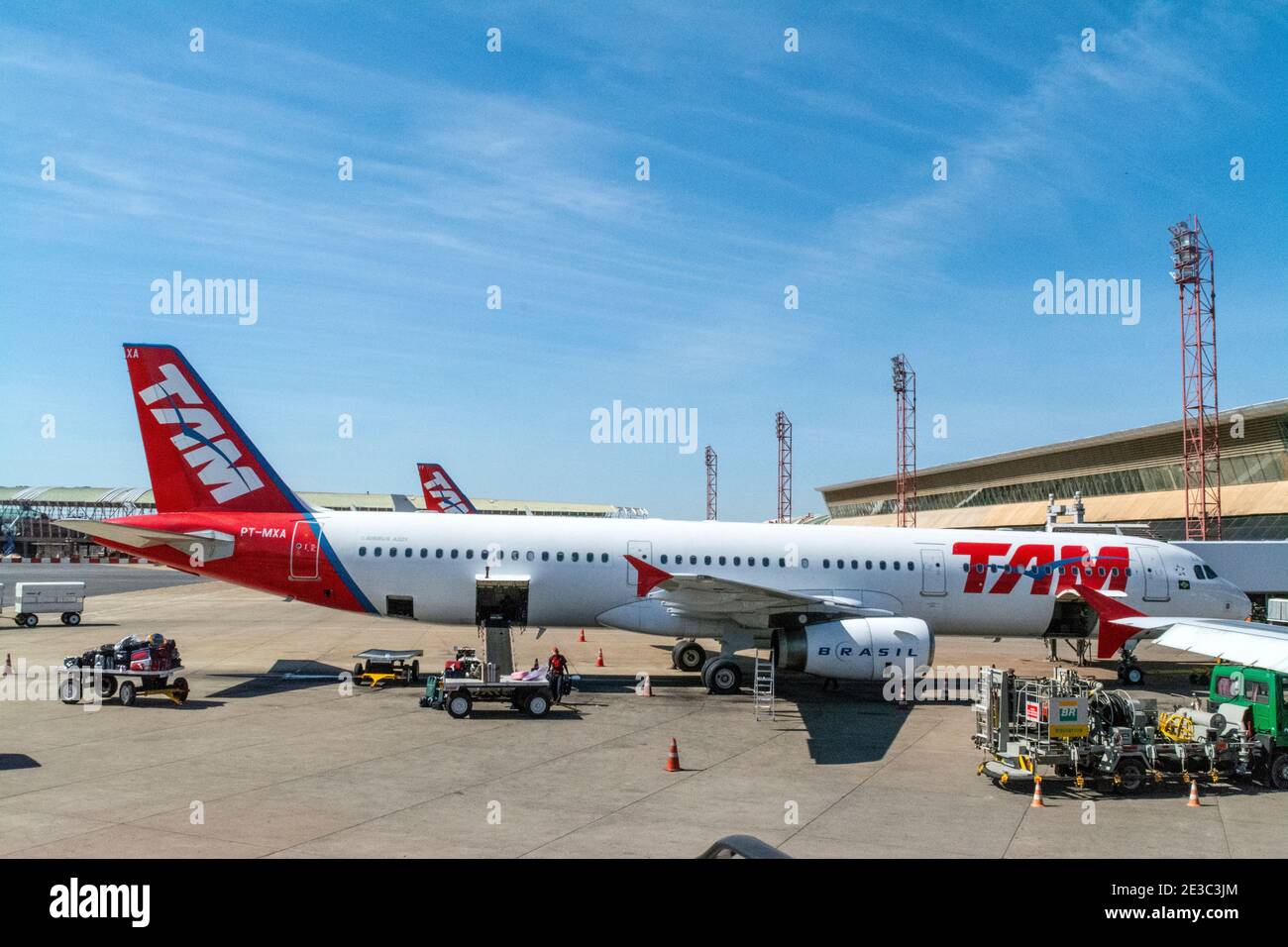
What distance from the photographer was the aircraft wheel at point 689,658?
26484 millimetres

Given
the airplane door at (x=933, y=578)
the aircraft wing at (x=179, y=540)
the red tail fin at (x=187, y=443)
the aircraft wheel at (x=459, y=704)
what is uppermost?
the red tail fin at (x=187, y=443)

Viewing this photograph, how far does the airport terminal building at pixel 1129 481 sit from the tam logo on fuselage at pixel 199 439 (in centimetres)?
4533

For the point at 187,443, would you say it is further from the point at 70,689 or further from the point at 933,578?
the point at 933,578

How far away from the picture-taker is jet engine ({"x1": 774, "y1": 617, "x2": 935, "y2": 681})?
68.9 ft

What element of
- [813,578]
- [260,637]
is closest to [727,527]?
[813,578]

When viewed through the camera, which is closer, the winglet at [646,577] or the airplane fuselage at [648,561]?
the winglet at [646,577]

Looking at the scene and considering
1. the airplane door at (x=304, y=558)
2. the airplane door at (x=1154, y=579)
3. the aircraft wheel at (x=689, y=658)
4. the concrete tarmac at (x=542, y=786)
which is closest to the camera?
the concrete tarmac at (x=542, y=786)

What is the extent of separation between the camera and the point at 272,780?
1363 cm

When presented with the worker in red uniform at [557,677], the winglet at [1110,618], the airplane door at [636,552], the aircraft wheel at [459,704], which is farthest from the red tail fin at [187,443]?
the winglet at [1110,618]

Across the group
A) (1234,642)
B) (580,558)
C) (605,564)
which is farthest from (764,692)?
(1234,642)

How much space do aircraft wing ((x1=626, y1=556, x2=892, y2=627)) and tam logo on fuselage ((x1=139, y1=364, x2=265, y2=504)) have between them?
1103 cm

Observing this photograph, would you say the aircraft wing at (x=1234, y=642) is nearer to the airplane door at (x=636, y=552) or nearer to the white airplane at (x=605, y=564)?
the white airplane at (x=605, y=564)

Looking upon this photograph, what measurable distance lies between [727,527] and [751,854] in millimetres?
20871

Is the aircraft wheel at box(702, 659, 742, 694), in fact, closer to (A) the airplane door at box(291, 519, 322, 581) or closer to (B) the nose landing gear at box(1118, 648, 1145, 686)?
(A) the airplane door at box(291, 519, 322, 581)
